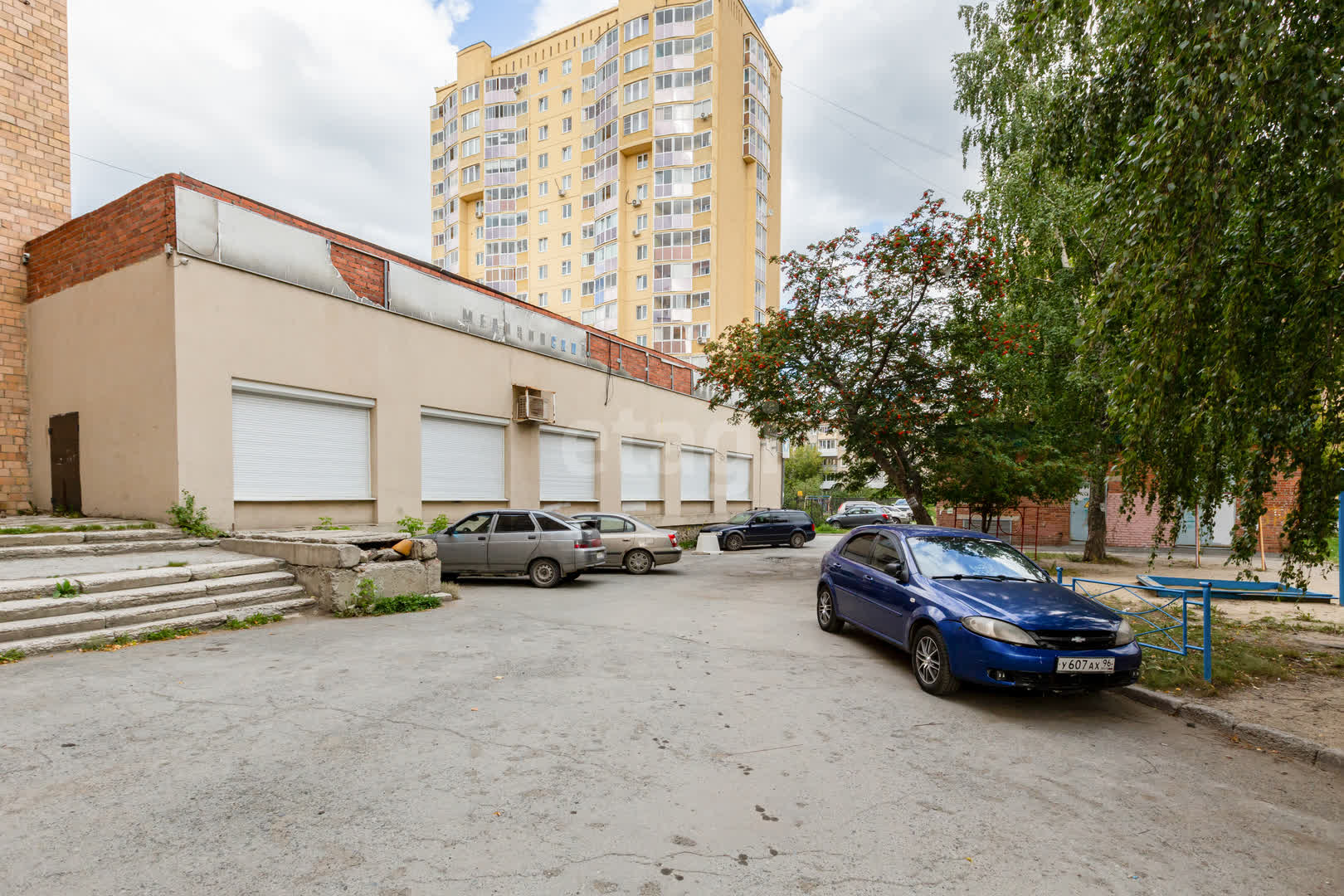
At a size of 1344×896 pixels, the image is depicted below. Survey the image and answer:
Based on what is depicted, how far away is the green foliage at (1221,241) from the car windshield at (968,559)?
4.36 ft

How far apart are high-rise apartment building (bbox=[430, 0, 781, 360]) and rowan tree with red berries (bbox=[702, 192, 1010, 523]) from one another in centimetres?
2434

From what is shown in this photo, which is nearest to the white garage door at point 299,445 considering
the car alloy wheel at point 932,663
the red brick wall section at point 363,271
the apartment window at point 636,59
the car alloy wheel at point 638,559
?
the red brick wall section at point 363,271

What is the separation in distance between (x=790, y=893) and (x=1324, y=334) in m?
5.39

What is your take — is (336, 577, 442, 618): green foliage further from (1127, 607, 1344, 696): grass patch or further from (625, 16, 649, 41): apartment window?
(625, 16, 649, 41): apartment window

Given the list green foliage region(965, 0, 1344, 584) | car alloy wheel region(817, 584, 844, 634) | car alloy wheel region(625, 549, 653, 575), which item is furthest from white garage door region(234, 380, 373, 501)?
green foliage region(965, 0, 1344, 584)

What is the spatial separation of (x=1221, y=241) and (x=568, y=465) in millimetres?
17417

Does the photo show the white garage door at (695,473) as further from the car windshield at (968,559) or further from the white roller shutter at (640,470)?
the car windshield at (968,559)

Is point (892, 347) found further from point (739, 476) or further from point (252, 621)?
point (739, 476)

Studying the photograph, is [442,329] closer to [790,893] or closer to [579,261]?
[790,893]

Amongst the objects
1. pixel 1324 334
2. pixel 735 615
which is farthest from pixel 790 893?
pixel 735 615

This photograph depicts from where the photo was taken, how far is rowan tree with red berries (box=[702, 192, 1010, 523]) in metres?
14.3

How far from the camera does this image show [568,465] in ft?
67.2

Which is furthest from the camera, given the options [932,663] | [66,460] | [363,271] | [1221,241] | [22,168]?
[363,271]

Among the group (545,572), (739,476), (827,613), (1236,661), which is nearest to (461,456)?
(545,572)
